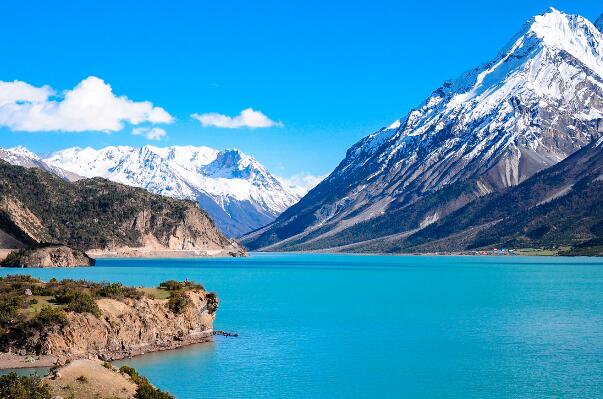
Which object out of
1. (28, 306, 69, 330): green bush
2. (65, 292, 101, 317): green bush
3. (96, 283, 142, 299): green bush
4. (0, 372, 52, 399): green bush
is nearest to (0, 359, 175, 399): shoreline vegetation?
(0, 372, 52, 399): green bush

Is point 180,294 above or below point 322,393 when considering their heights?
above

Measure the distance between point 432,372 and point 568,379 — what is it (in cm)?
1092

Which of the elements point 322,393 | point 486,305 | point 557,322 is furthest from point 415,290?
point 322,393

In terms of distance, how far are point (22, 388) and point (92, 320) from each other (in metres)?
30.1

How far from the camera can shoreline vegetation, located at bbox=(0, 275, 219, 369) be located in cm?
6962

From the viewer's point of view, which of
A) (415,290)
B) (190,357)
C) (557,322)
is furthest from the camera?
(415,290)

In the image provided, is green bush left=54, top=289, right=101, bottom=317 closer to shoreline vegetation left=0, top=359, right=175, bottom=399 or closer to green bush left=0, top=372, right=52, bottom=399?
shoreline vegetation left=0, top=359, right=175, bottom=399

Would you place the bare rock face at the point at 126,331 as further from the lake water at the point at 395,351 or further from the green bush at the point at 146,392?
the green bush at the point at 146,392

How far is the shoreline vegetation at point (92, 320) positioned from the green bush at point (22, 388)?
1840cm

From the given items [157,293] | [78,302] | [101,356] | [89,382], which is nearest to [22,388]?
[89,382]

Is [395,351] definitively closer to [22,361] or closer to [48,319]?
[48,319]

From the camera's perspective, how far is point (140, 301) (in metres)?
81.3

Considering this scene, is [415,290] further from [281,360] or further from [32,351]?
[32,351]

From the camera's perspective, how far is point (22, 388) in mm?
43938
